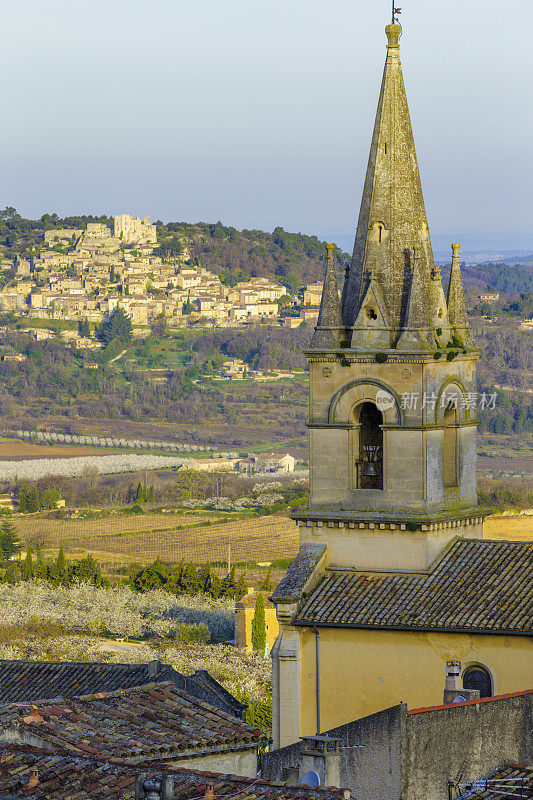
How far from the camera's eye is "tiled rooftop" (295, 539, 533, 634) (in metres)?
21.9

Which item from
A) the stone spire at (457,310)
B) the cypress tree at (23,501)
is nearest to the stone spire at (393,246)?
→ the stone spire at (457,310)

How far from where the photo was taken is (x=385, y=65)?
24.3m

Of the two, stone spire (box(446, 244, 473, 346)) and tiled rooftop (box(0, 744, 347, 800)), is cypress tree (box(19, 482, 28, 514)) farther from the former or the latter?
tiled rooftop (box(0, 744, 347, 800))

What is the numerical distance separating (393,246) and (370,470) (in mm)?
2834

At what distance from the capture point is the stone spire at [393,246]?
23.5 meters

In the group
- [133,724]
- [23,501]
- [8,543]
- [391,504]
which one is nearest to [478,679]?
[391,504]

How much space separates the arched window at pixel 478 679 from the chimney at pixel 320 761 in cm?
625

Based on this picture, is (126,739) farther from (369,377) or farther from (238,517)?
(238,517)

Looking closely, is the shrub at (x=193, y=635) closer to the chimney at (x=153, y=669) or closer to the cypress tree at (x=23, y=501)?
the chimney at (x=153, y=669)

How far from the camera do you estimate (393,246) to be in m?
23.9

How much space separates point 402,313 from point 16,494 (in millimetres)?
95794

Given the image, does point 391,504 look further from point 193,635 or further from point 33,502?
point 33,502

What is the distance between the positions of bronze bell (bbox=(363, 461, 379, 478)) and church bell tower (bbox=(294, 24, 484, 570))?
0.02 m

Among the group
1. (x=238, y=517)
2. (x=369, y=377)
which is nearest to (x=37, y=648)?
(x=369, y=377)
